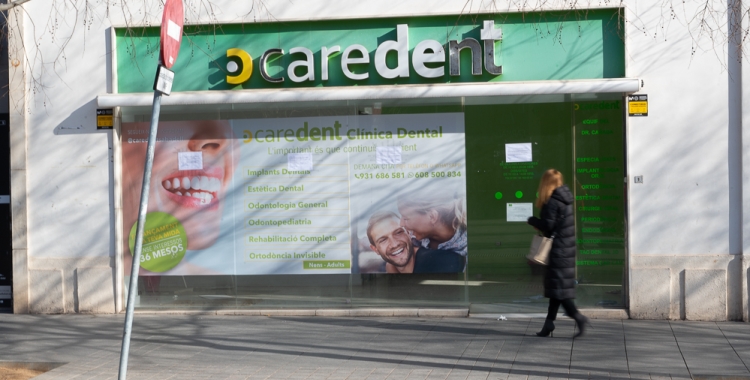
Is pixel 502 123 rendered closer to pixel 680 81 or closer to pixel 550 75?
pixel 550 75

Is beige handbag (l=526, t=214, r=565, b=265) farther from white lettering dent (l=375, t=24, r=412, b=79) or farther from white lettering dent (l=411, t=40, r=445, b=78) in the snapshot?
white lettering dent (l=375, t=24, r=412, b=79)

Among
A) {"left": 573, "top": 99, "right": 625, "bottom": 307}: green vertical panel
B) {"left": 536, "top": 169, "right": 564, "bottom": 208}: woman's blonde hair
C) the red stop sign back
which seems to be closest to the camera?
the red stop sign back

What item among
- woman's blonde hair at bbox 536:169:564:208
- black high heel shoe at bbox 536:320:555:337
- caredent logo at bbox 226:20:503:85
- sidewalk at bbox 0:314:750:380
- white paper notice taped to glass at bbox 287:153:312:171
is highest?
caredent logo at bbox 226:20:503:85

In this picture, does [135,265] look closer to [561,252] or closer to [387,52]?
[561,252]

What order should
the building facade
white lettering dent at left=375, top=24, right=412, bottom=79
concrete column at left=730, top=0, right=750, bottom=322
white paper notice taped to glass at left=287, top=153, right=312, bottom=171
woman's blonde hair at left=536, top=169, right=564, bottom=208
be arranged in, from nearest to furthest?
1. woman's blonde hair at left=536, top=169, right=564, bottom=208
2. concrete column at left=730, top=0, right=750, bottom=322
3. the building facade
4. white lettering dent at left=375, top=24, right=412, bottom=79
5. white paper notice taped to glass at left=287, top=153, right=312, bottom=171

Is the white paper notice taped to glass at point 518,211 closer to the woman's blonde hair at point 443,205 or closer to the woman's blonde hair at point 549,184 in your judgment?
the woman's blonde hair at point 443,205

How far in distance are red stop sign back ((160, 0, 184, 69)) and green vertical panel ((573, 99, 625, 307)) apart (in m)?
5.43

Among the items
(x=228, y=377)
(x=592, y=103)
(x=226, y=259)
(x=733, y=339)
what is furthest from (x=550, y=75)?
(x=228, y=377)

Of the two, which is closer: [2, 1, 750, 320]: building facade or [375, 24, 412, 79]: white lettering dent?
[2, 1, 750, 320]: building facade

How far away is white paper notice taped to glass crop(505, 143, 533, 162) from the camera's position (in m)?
9.71

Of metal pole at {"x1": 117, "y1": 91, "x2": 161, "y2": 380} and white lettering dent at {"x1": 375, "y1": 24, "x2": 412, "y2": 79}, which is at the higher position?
white lettering dent at {"x1": 375, "y1": 24, "x2": 412, "y2": 79}

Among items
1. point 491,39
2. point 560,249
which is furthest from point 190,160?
point 560,249

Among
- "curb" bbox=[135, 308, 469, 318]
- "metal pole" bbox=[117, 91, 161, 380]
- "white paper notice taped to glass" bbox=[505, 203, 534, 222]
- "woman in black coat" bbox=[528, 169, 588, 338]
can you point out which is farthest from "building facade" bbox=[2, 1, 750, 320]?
"metal pole" bbox=[117, 91, 161, 380]

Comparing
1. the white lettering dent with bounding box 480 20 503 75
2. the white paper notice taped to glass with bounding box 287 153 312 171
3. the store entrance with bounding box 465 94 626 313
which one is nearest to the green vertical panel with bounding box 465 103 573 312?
the store entrance with bounding box 465 94 626 313
